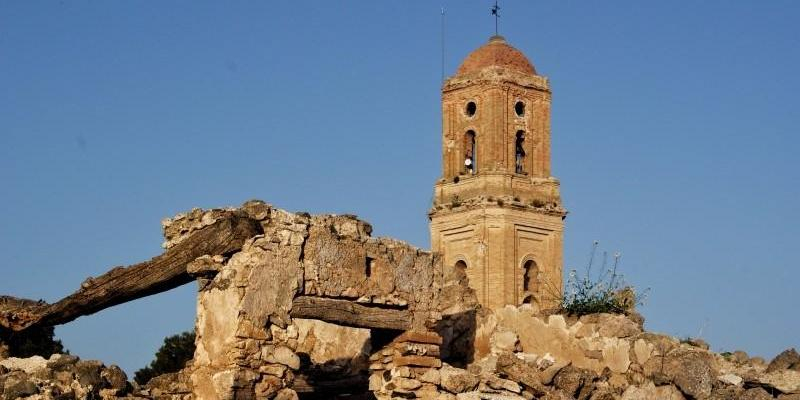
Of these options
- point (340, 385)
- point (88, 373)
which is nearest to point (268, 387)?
point (88, 373)

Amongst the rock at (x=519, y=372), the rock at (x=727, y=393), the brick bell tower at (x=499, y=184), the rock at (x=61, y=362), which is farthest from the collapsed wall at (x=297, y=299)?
the brick bell tower at (x=499, y=184)

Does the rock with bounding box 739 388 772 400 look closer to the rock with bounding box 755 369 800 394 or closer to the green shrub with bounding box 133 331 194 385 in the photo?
the rock with bounding box 755 369 800 394

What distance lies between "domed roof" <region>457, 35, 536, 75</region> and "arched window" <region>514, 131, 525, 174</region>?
1.88m

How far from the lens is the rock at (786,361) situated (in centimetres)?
1852

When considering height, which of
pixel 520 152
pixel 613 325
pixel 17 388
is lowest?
pixel 17 388

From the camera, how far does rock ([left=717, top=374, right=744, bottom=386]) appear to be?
18.2 metres

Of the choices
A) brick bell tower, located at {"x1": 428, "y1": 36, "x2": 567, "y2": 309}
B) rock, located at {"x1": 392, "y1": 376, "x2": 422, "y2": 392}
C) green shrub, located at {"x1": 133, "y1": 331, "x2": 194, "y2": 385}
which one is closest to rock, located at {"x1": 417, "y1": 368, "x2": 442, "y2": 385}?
rock, located at {"x1": 392, "y1": 376, "x2": 422, "y2": 392}

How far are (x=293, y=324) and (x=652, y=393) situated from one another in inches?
207

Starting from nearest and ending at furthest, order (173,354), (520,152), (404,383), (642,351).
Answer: (404,383)
(642,351)
(173,354)
(520,152)

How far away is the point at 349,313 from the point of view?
14.9m

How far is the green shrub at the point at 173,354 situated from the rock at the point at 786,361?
63.9ft

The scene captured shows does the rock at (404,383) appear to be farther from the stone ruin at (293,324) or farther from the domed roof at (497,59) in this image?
the domed roof at (497,59)

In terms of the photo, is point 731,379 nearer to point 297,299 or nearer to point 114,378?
point 297,299

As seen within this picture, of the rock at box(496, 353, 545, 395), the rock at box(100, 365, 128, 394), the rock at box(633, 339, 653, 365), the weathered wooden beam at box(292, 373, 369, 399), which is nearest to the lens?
the rock at box(100, 365, 128, 394)
